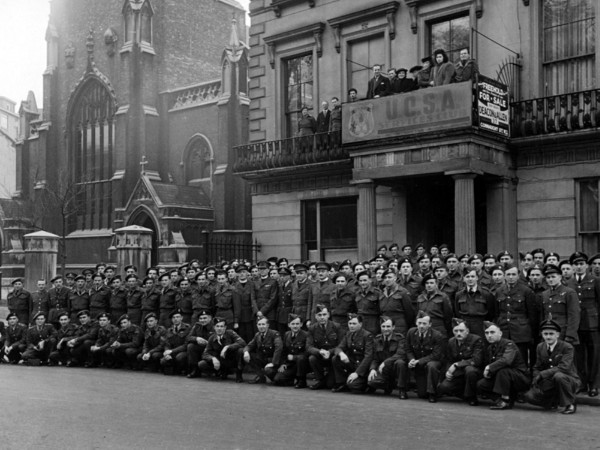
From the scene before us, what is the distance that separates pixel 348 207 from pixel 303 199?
1459 millimetres

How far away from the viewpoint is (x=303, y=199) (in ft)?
68.5

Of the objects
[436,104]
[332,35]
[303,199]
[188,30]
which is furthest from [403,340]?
[188,30]

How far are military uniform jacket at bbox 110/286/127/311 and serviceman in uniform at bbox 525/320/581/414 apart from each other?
9.38 metres

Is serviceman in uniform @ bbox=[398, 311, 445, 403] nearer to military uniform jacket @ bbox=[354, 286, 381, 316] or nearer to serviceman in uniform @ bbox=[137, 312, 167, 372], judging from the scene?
military uniform jacket @ bbox=[354, 286, 381, 316]

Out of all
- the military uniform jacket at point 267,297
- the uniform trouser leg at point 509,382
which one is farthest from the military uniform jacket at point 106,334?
the uniform trouser leg at point 509,382

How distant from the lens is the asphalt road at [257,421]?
7.77 m

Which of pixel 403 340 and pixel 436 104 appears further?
pixel 436 104

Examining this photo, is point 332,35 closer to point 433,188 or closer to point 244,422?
point 433,188

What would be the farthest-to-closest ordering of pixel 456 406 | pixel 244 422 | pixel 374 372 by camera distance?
pixel 374 372
pixel 456 406
pixel 244 422

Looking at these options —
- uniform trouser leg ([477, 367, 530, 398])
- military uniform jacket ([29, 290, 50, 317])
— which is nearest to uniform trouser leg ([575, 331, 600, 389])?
uniform trouser leg ([477, 367, 530, 398])

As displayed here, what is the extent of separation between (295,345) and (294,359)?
27cm

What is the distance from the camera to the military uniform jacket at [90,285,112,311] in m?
16.9

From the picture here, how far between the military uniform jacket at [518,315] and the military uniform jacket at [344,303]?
2690 millimetres

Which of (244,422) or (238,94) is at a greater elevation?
(238,94)
